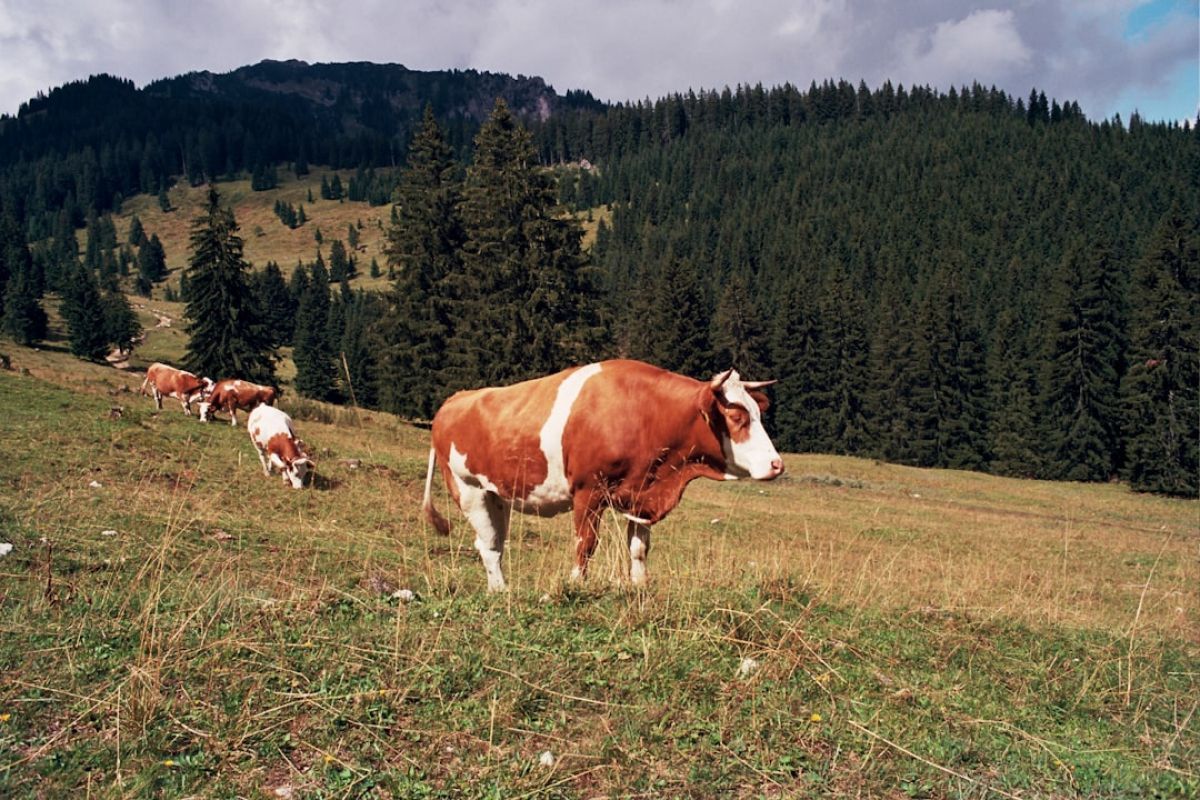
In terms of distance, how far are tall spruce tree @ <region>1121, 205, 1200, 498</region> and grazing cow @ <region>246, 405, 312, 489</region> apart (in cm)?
4502

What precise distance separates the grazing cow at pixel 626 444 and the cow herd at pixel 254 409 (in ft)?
30.1

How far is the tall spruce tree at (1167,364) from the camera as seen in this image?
1674 inches

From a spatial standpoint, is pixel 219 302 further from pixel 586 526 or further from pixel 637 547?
pixel 637 547

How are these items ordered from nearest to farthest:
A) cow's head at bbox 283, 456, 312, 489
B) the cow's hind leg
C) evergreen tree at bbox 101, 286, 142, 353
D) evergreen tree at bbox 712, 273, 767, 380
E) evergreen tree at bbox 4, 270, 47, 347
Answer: the cow's hind leg < cow's head at bbox 283, 456, 312, 489 < evergreen tree at bbox 712, 273, 767, 380 < evergreen tree at bbox 4, 270, 47, 347 < evergreen tree at bbox 101, 286, 142, 353

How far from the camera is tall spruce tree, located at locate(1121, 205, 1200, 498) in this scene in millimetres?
42531

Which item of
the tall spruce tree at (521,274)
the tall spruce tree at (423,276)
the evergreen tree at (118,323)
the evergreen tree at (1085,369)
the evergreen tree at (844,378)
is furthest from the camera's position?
the evergreen tree at (118,323)

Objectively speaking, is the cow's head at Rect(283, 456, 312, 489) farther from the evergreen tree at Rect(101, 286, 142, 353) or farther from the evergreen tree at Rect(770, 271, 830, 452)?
the evergreen tree at Rect(101, 286, 142, 353)

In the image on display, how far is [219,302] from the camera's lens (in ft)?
139

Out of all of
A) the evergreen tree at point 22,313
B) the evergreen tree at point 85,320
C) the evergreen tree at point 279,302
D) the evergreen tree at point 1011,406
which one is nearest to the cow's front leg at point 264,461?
the evergreen tree at point 1011,406

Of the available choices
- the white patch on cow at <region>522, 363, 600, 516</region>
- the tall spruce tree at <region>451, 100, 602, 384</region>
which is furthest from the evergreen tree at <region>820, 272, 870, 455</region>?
the white patch on cow at <region>522, 363, 600, 516</region>

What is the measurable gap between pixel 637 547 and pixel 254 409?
13.9m

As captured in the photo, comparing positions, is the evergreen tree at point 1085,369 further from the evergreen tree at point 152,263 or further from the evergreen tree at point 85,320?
the evergreen tree at point 152,263

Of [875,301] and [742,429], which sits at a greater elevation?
A: [875,301]

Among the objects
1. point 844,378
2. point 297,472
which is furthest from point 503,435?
point 844,378
